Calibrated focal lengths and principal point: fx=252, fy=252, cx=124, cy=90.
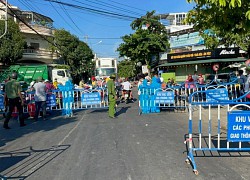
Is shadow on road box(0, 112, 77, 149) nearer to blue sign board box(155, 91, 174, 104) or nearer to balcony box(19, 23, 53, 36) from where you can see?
blue sign board box(155, 91, 174, 104)

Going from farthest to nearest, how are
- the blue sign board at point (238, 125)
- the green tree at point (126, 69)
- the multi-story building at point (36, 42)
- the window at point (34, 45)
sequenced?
the green tree at point (126, 69) < the window at point (34, 45) < the multi-story building at point (36, 42) < the blue sign board at point (238, 125)

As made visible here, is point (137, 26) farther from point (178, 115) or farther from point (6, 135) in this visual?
point (6, 135)

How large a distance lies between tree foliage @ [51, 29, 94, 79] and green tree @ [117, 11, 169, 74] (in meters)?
6.05

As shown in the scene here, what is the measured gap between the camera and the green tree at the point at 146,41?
34.7m

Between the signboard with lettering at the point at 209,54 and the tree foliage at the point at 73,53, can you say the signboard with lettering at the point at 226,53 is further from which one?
the tree foliage at the point at 73,53

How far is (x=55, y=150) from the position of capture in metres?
5.82

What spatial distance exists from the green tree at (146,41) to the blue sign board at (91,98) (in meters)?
24.7

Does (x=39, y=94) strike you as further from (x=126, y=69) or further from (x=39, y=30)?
(x=126, y=69)

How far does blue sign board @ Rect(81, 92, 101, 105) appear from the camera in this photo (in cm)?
1063

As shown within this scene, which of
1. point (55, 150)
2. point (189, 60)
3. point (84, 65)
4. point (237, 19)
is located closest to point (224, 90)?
point (237, 19)

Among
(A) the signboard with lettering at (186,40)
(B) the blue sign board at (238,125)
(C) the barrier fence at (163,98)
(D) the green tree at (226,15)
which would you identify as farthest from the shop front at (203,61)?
(B) the blue sign board at (238,125)

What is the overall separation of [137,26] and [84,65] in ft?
35.6

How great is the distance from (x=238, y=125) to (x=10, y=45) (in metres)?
27.5

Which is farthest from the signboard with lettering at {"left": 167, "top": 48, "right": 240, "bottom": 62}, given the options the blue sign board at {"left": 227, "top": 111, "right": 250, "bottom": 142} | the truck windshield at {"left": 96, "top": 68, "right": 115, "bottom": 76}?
the blue sign board at {"left": 227, "top": 111, "right": 250, "bottom": 142}
